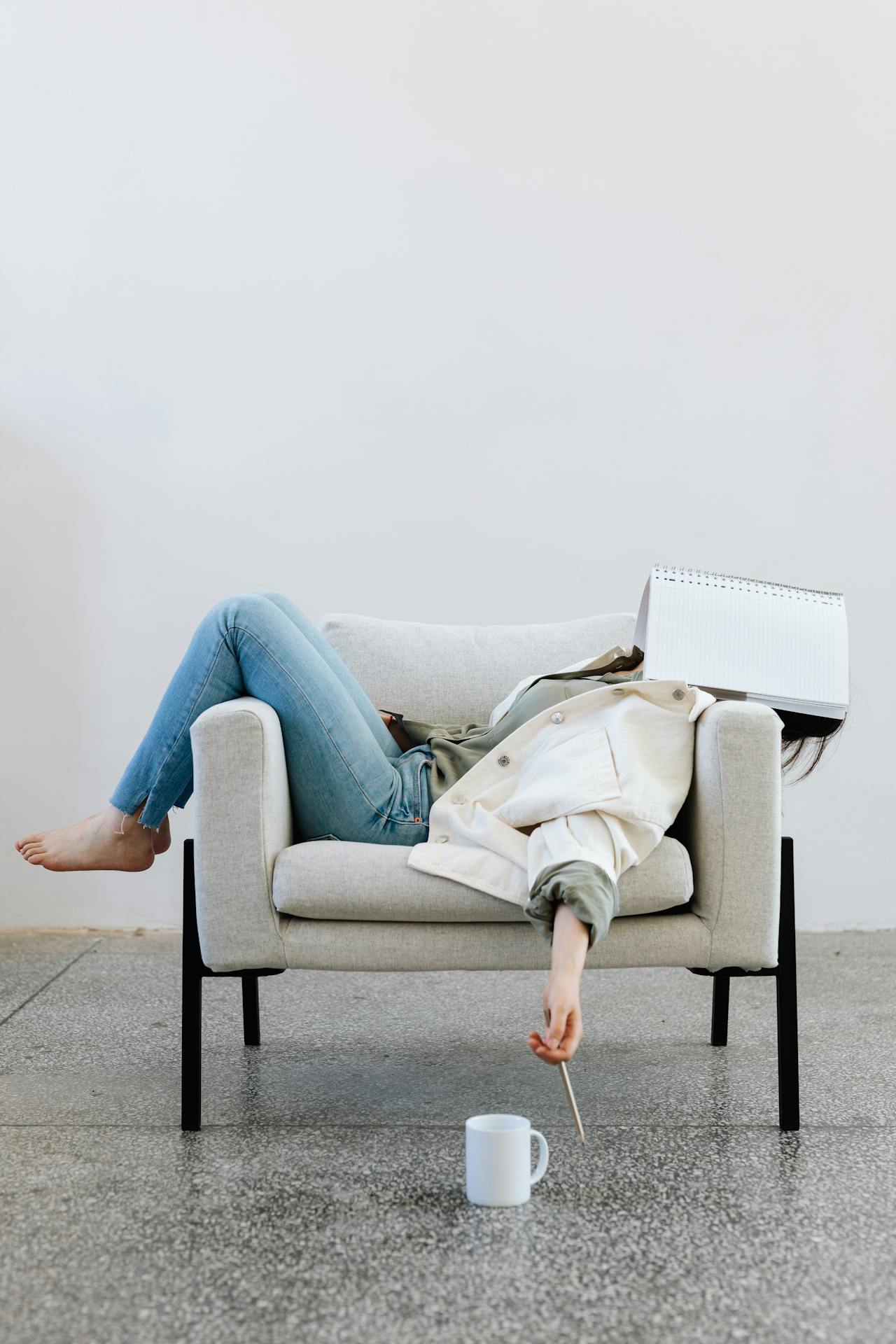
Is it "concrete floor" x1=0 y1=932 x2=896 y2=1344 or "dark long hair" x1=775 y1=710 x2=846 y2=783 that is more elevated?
"dark long hair" x1=775 y1=710 x2=846 y2=783

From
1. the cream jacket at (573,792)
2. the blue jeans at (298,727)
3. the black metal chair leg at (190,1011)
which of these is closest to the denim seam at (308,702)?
the blue jeans at (298,727)

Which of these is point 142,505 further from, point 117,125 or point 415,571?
point 117,125

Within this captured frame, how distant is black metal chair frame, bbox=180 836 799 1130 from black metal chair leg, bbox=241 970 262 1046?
388 millimetres

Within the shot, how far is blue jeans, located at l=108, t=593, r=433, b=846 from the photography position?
1.57m

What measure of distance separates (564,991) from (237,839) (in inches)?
19.8

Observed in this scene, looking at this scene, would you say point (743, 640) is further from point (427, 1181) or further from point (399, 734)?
point (427, 1181)

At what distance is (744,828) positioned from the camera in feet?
4.86

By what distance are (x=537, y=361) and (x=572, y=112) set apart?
26.5 inches

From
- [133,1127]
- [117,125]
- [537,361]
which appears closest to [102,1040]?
[133,1127]

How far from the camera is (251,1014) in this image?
1.93 meters

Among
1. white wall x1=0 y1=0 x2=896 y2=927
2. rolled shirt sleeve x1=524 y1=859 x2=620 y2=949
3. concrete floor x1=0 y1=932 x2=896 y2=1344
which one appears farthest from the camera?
white wall x1=0 y1=0 x2=896 y2=927

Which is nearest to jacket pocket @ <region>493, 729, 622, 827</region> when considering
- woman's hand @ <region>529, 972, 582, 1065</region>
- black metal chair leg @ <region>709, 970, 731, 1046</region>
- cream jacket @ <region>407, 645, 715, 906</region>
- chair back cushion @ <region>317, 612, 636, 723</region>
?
cream jacket @ <region>407, 645, 715, 906</region>

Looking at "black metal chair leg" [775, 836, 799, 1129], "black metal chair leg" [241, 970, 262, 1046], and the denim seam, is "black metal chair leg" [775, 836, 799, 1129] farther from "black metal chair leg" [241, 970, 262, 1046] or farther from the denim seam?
"black metal chair leg" [241, 970, 262, 1046]

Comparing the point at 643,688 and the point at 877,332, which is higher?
the point at 877,332
